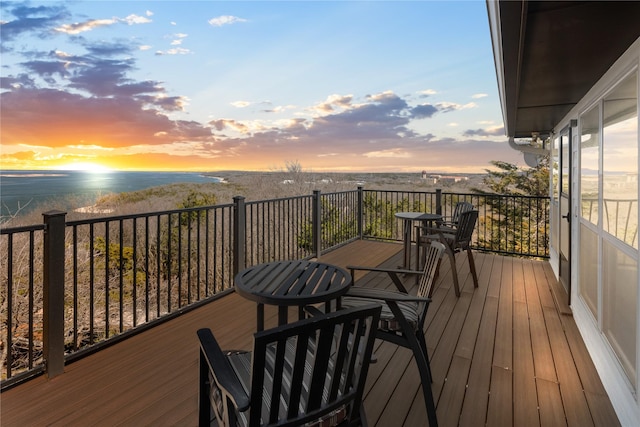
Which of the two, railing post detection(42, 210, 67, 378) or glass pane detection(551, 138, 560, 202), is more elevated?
glass pane detection(551, 138, 560, 202)

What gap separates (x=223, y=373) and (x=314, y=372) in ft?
0.99

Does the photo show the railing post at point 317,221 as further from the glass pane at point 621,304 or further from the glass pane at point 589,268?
the glass pane at point 621,304

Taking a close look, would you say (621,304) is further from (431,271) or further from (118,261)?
(118,261)

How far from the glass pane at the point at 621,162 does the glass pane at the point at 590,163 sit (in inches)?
9.9

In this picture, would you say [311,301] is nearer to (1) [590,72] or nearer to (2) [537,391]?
(2) [537,391]

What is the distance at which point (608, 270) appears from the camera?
7.29 ft

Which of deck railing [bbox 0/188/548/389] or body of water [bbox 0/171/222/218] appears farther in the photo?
body of water [bbox 0/171/222/218]

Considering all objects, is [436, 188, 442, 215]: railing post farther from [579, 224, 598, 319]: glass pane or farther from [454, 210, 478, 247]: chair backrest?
[579, 224, 598, 319]: glass pane

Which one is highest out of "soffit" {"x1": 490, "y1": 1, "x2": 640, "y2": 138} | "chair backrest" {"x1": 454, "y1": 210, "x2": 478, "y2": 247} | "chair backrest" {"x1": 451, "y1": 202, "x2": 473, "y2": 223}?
"soffit" {"x1": 490, "y1": 1, "x2": 640, "y2": 138}

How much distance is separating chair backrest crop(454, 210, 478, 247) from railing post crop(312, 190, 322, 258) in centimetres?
219

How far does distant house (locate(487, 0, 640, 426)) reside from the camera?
4.93 ft

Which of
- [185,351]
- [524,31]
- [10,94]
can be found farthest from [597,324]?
[10,94]

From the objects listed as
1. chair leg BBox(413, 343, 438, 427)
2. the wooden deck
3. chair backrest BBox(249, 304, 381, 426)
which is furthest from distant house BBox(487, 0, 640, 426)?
chair backrest BBox(249, 304, 381, 426)

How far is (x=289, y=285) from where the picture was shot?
186 cm
